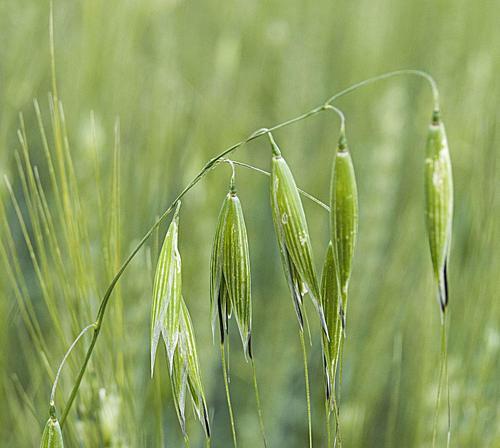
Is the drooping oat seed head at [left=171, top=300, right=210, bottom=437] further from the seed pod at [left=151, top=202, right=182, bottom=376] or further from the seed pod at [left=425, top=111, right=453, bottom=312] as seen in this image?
the seed pod at [left=425, top=111, right=453, bottom=312]

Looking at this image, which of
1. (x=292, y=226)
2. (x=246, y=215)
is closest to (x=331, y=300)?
(x=292, y=226)

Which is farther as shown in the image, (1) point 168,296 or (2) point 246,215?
(2) point 246,215

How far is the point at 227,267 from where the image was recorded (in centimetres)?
45

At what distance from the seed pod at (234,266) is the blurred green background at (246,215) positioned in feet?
0.32

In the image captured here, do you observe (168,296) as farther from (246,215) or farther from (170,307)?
(246,215)

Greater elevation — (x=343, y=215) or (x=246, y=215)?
(x=343, y=215)

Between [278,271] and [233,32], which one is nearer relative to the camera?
[278,271]

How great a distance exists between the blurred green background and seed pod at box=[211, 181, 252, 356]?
10 cm

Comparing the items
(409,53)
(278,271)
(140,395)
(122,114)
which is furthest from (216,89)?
(409,53)

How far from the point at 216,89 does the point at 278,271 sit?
0.28 metres

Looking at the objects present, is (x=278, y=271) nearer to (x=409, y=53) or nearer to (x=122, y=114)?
(x=122, y=114)

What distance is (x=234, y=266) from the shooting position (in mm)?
444

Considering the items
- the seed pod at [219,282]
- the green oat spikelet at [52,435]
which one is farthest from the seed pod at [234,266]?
the green oat spikelet at [52,435]

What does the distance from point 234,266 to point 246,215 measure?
65 centimetres
